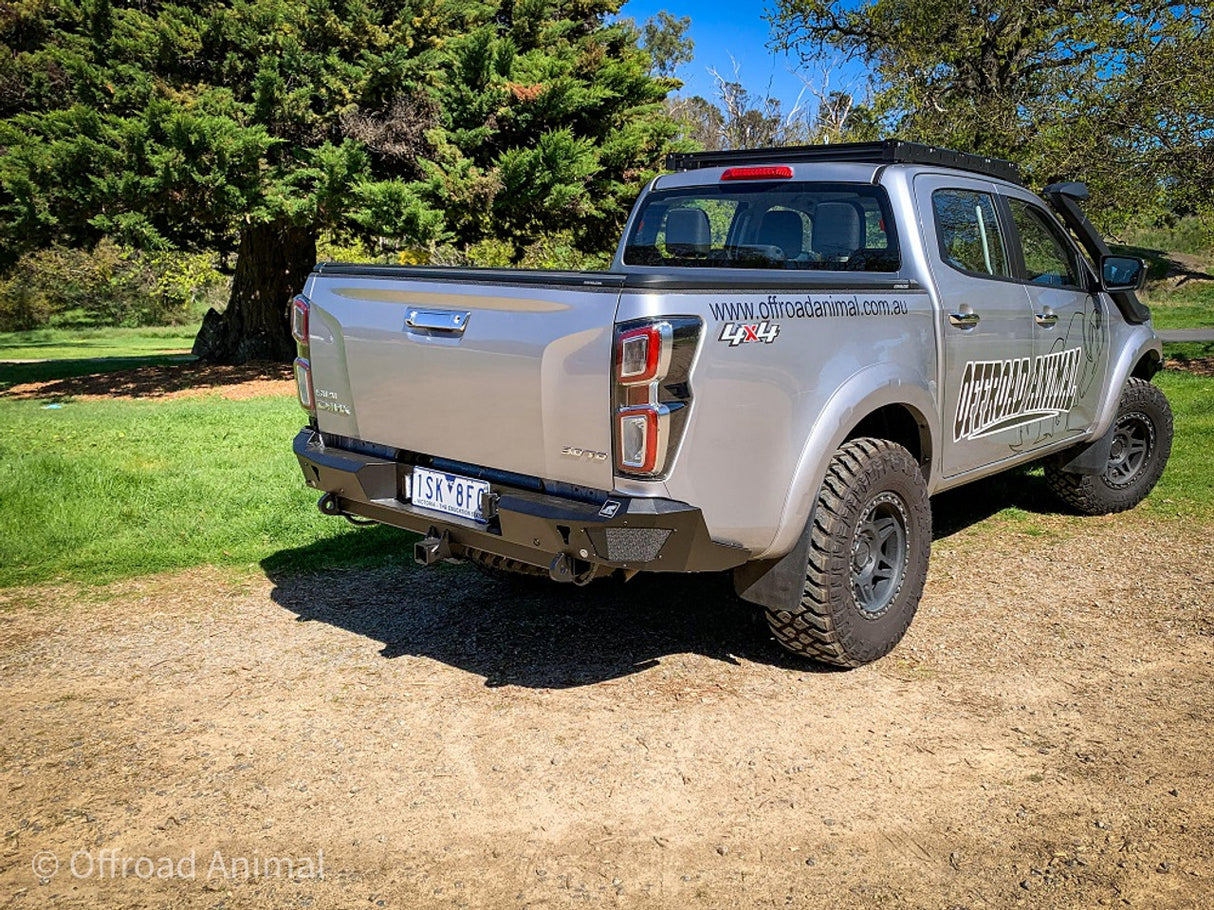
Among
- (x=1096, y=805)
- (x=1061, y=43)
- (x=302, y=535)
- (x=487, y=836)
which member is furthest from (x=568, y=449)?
(x=1061, y=43)

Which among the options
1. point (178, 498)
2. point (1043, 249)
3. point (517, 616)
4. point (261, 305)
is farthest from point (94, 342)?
point (1043, 249)

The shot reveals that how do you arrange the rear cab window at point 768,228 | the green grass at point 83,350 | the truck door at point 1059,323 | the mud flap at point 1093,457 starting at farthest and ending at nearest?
the green grass at point 83,350 → the mud flap at point 1093,457 → the truck door at point 1059,323 → the rear cab window at point 768,228

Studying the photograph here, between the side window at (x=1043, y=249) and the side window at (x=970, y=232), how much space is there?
271 millimetres

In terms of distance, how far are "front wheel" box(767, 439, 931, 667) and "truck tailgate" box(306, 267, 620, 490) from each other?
99 centimetres

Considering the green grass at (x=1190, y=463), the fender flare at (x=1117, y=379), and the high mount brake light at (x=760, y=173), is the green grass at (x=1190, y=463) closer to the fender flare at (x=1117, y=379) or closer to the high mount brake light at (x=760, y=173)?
the fender flare at (x=1117, y=379)

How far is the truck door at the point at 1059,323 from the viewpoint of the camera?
17.7ft

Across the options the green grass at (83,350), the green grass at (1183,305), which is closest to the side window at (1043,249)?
the green grass at (83,350)

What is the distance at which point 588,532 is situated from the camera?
341 cm

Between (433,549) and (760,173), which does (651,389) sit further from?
(760,173)

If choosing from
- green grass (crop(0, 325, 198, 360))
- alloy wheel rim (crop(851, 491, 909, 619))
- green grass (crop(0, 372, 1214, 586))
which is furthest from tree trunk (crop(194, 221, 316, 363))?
alloy wheel rim (crop(851, 491, 909, 619))

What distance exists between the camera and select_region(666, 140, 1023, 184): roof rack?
4.94 metres

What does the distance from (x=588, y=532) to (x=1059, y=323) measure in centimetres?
336

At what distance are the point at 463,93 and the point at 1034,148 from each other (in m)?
7.35

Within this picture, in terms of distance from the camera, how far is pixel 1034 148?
42.8 ft
